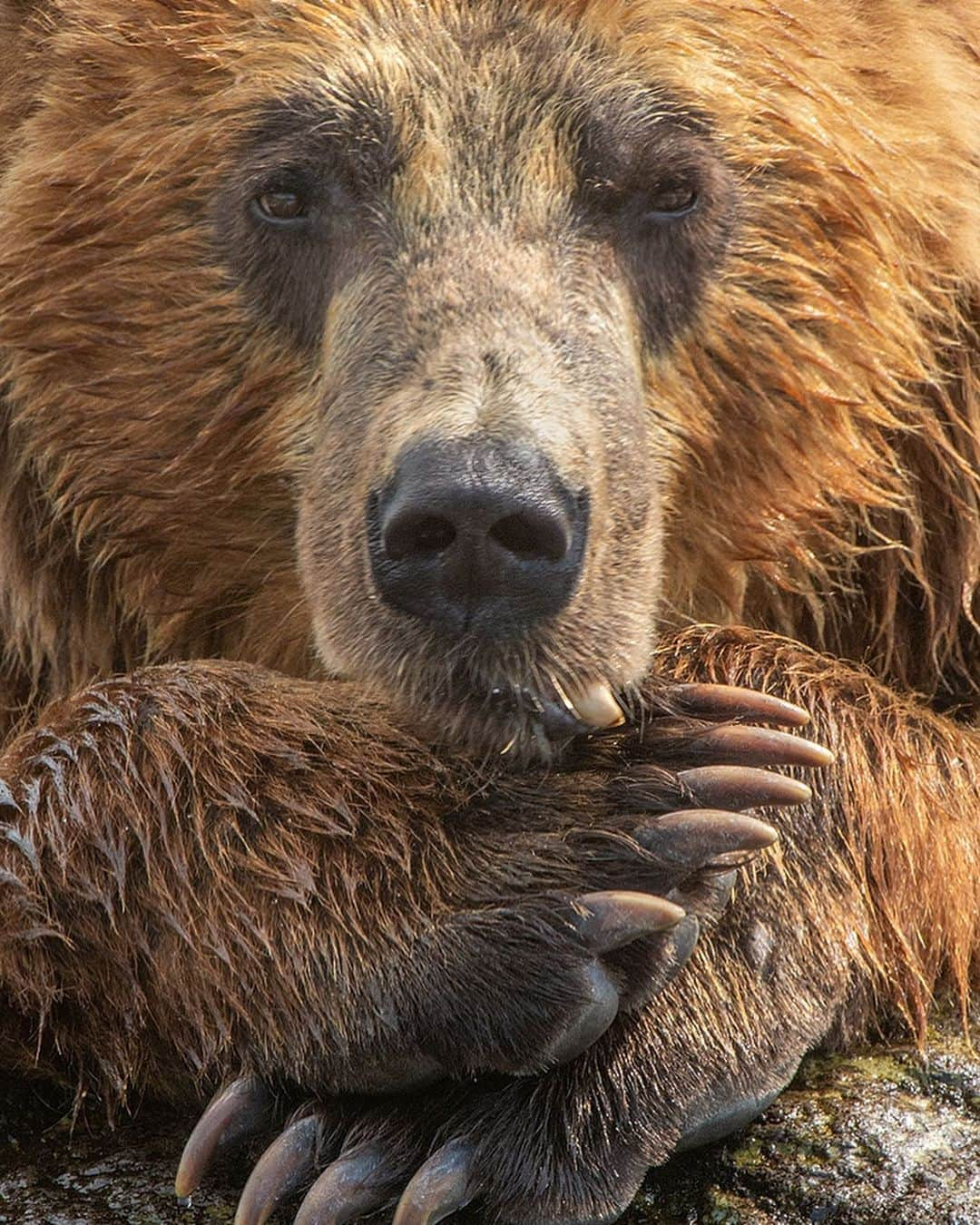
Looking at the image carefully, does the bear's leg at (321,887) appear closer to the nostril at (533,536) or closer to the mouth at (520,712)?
the mouth at (520,712)

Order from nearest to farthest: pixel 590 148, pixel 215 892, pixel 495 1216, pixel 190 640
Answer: pixel 495 1216 → pixel 215 892 → pixel 590 148 → pixel 190 640

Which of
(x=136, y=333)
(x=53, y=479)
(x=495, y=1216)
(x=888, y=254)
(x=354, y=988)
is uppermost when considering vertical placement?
(x=888, y=254)

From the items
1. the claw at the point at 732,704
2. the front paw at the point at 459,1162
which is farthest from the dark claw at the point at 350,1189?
the claw at the point at 732,704

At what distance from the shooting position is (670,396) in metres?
3.70

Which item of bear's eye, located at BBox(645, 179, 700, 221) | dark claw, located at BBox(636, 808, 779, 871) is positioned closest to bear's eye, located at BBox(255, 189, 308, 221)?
bear's eye, located at BBox(645, 179, 700, 221)

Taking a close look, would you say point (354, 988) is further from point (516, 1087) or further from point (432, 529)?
point (432, 529)

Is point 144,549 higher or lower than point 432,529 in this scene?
lower

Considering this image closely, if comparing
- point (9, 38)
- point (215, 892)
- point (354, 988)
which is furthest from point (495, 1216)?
point (9, 38)

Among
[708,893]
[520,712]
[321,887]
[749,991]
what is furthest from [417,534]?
[749,991]

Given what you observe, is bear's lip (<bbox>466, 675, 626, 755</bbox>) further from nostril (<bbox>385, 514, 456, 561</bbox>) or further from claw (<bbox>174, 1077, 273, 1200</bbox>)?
claw (<bbox>174, 1077, 273, 1200</bbox>)

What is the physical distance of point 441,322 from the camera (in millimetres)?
3256

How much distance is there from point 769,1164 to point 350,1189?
2.33 ft

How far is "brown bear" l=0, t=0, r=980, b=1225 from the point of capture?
9.53ft

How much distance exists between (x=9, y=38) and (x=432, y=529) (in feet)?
5.94
